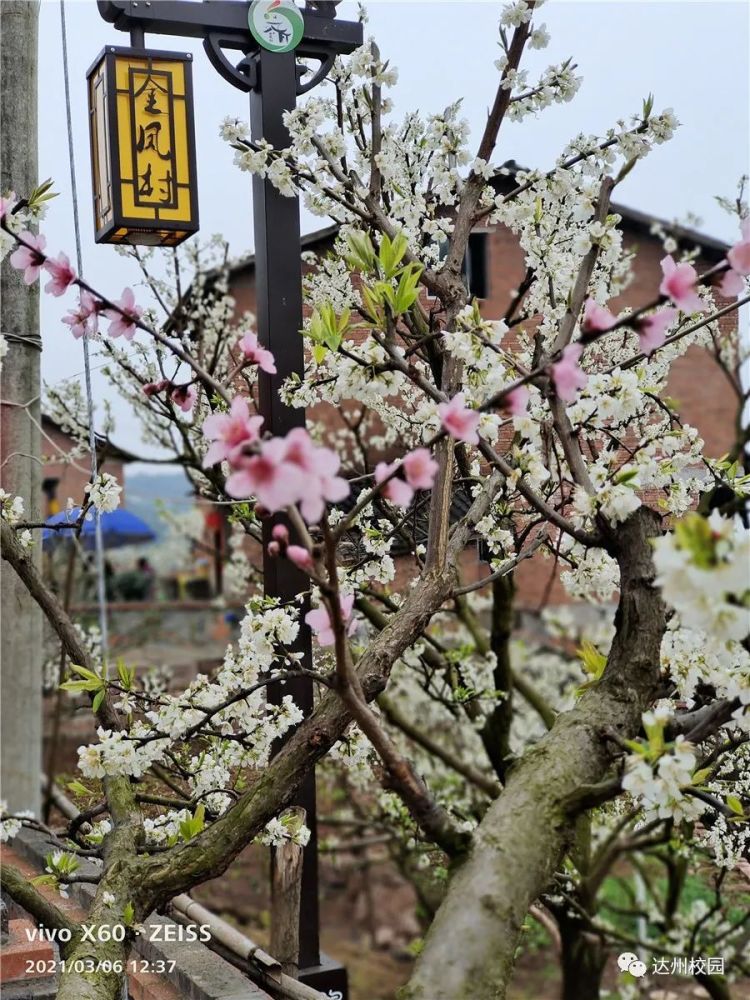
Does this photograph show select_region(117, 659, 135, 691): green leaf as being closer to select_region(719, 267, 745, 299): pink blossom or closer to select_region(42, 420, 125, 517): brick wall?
select_region(42, 420, 125, 517): brick wall

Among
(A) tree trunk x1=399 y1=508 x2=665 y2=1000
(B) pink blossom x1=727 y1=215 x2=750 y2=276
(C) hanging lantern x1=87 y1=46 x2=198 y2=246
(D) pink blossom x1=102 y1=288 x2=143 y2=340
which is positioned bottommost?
(A) tree trunk x1=399 y1=508 x2=665 y2=1000

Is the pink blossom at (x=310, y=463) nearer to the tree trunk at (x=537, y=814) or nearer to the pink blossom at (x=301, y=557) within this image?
the pink blossom at (x=301, y=557)

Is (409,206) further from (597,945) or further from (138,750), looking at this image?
(597,945)

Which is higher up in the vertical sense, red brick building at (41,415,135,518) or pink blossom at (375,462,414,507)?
red brick building at (41,415,135,518)

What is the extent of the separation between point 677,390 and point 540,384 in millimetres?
14600

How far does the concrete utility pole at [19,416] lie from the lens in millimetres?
5562

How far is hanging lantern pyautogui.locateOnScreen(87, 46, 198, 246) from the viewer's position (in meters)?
4.30

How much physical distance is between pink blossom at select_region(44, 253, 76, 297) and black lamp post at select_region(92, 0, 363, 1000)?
60.5 inches

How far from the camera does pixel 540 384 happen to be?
303cm

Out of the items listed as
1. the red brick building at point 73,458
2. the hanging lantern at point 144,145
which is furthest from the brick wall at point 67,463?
the hanging lantern at point 144,145

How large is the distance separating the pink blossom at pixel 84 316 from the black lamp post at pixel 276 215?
1.38m

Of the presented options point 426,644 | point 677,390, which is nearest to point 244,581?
point 426,644

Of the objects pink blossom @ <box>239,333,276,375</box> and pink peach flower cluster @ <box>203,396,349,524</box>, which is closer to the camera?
pink peach flower cluster @ <box>203,396,349,524</box>
